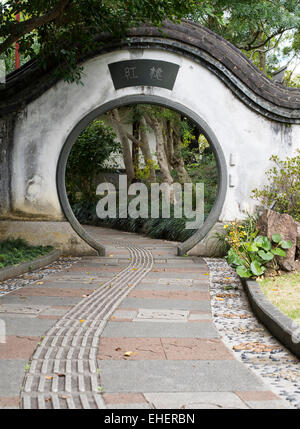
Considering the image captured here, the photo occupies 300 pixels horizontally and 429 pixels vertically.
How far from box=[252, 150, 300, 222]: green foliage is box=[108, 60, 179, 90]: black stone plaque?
2453 mm

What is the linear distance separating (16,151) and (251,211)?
14.6 ft

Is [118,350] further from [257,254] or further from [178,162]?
[178,162]

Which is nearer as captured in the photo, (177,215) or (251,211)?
(251,211)

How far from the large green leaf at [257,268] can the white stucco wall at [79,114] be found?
3444 mm

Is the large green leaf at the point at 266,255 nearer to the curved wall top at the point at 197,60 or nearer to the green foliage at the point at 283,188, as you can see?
the green foliage at the point at 283,188

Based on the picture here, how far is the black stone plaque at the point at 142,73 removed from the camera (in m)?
9.62

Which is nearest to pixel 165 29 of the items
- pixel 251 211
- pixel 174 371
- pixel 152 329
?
pixel 251 211

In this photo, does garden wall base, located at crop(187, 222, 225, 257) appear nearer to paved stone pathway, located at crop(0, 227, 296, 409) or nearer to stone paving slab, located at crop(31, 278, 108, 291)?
paved stone pathway, located at crop(0, 227, 296, 409)

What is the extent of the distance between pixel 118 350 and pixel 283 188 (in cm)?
644

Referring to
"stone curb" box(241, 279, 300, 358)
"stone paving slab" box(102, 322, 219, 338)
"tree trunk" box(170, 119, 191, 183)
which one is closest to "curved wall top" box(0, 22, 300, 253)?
"stone curb" box(241, 279, 300, 358)

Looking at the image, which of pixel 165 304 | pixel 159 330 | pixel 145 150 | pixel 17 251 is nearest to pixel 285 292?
pixel 165 304

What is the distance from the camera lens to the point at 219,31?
1482cm

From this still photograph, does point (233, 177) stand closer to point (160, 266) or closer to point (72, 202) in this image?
point (160, 266)

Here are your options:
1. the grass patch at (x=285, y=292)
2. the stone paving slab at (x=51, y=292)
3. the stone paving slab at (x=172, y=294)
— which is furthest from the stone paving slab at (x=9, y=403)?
the stone paving slab at (x=172, y=294)
